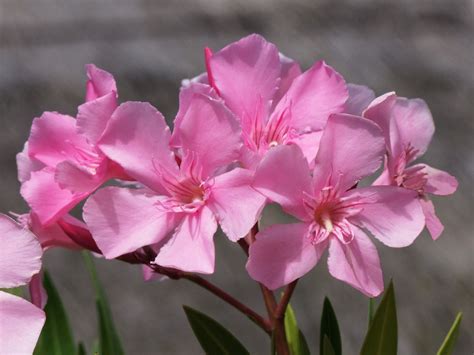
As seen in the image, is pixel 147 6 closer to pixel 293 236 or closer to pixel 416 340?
pixel 416 340

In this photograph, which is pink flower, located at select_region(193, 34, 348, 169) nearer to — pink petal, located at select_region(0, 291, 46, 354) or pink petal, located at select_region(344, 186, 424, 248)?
pink petal, located at select_region(344, 186, 424, 248)

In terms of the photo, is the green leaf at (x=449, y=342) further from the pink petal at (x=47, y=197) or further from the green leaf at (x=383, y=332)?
the pink petal at (x=47, y=197)

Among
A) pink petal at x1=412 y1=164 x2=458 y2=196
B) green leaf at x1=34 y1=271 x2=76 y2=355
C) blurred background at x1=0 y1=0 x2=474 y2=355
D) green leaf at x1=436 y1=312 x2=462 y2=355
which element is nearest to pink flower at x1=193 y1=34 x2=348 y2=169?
pink petal at x1=412 y1=164 x2=458 y2=196

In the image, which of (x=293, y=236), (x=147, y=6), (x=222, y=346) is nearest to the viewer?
(x=293, y=236)

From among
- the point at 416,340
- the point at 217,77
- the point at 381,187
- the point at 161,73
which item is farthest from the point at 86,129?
the point at 416,340

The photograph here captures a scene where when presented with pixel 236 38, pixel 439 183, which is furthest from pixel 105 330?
pixel 236 38

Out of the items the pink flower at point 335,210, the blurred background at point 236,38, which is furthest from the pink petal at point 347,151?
the blurred background at point 236,38
